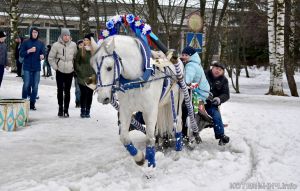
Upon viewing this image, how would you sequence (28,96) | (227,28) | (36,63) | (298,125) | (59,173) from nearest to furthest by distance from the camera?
(59,173), (298,125), (36,63), (28,96), (227,28)

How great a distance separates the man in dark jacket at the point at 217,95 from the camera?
742 cm

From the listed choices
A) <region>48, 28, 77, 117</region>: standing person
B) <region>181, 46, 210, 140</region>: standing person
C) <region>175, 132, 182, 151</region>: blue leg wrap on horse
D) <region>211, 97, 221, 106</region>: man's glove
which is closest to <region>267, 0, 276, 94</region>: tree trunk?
<region>48, 28, 77, 117</region>: standing person

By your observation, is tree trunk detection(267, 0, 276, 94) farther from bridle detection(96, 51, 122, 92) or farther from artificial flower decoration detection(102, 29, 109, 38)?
bridle detection(96, 51, 122, 92)

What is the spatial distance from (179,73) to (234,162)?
4.86 ft

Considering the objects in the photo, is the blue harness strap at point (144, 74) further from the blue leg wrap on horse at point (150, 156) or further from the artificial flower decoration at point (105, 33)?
the blue leg wrap on horse at point (150, 156)

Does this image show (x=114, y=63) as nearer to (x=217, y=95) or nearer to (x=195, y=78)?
(x=195, y=78)

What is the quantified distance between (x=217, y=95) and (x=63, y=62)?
3.83 metres

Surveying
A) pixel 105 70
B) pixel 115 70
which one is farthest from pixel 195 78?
pixel 105 70

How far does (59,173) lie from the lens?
5.72m

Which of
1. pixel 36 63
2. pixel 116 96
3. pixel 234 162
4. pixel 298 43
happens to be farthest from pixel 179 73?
pixel 298 43

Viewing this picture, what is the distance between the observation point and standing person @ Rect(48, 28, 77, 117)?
10.0 m

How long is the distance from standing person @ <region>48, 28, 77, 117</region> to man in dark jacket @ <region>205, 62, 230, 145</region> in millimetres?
3490

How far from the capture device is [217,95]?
7875mm

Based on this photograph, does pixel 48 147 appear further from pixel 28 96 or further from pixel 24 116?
pixel 28 96
